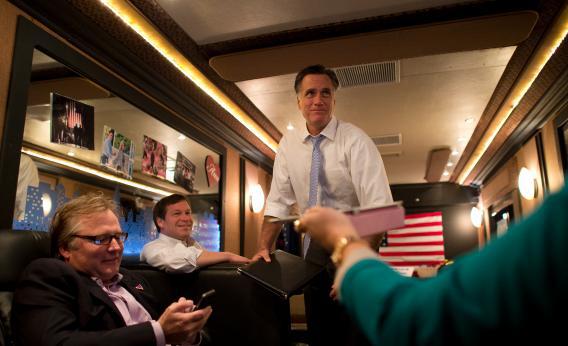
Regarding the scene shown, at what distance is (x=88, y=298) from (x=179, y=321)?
12.4 inches

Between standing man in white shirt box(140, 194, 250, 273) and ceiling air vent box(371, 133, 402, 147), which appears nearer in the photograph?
standing man in white shirt box(140, 194, 250, 273)

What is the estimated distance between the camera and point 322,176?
6.25 feet

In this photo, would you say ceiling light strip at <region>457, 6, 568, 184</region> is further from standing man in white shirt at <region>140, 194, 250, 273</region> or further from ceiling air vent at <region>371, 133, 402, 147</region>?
standing man in white shirt at <region>140, 194, 250, 273</region>

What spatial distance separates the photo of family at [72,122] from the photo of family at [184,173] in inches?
53.4

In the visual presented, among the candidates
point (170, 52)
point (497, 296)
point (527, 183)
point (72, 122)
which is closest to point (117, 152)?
point (72, 122)

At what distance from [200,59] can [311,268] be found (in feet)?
6.92

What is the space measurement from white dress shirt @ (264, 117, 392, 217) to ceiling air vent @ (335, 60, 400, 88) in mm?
1552

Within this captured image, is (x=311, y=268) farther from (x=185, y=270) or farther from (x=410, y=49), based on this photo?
(x=410, y=49)

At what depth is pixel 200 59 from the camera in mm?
3256

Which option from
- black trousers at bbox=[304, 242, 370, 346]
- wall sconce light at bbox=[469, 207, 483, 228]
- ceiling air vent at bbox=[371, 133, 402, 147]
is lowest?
black trousers at bbox=[304, 242, 370, 346]

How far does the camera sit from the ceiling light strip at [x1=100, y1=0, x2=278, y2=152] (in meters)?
2.54

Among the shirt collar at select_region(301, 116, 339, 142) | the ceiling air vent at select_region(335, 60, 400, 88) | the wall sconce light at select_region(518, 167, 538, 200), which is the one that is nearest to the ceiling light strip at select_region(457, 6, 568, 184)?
the wall sconce light at select_region(518, 167, 538, 200)

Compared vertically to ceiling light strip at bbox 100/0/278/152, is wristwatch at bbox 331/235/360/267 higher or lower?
lower

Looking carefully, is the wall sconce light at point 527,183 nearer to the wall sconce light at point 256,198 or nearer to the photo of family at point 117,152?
the wall sconce light at point 256,198
